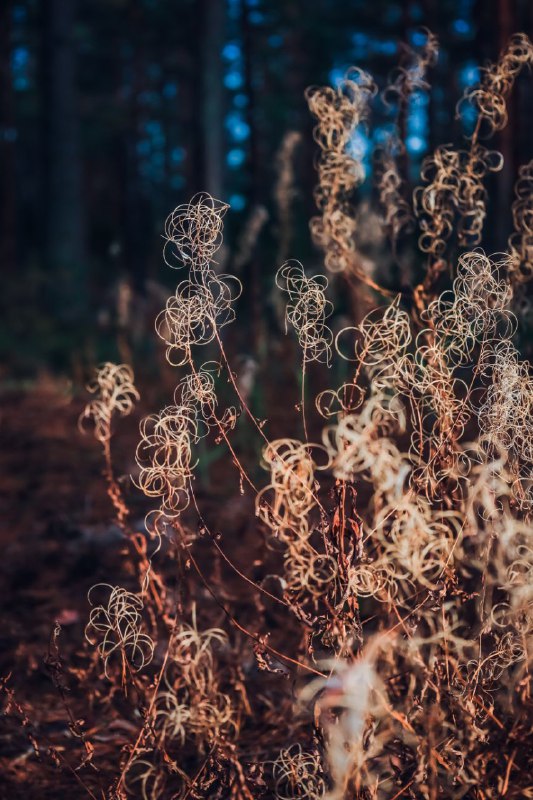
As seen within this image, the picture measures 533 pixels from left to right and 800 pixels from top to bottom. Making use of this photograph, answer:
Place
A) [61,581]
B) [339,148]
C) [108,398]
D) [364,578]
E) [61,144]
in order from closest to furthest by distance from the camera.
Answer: [364,578], [108,398], [339,148], [61,581], [61,144]

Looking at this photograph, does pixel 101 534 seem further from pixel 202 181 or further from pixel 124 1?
pixel 124 1

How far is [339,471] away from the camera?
63.3 inches

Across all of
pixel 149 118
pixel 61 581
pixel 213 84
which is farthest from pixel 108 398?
pixel 149 118

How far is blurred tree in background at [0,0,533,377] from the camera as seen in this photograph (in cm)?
688

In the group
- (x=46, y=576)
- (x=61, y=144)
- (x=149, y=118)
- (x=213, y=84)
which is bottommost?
(x=46, y=576)

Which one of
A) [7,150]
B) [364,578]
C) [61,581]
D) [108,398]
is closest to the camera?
[364,578]

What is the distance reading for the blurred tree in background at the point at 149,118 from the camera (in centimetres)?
688

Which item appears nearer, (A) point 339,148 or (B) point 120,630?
(A) point 339,148

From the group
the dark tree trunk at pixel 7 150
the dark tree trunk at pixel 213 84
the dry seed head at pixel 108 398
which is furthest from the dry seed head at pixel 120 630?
the dark tree trunk at pixel 7 150

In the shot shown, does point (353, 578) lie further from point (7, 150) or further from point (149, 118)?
point (149, 118)

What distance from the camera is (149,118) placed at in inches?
858

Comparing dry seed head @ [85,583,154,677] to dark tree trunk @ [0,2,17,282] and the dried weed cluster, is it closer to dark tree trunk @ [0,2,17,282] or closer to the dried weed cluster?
the dried weed cluster

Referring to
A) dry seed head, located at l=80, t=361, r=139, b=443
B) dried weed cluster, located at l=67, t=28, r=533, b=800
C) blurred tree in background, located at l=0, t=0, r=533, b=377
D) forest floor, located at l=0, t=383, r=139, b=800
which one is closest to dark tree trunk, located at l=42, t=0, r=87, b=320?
blurred tree in background, located at l=0, t=0, r=533, b=377

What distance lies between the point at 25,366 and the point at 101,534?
15.0 ft
